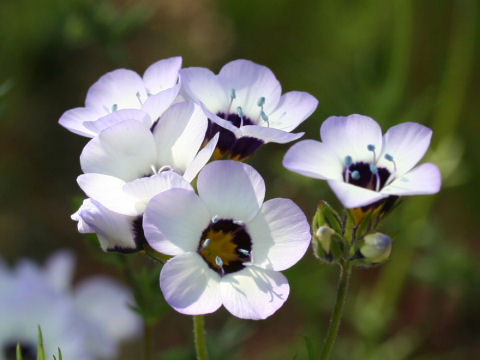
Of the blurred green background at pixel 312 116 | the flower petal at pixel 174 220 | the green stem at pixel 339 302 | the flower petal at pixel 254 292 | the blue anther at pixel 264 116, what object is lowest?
the blurred green background at pixel 312 116

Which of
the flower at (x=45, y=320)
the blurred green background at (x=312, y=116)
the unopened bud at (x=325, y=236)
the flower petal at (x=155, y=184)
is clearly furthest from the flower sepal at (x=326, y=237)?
the blurred green background at (x=312, y=116)

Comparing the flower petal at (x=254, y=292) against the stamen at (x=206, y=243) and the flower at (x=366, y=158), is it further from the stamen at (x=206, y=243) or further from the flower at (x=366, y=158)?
the flower at (x=366, y=158)

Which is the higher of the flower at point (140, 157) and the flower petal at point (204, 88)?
the flower petal at point (204, 88)

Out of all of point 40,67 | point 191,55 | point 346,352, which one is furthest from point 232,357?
point 40,67

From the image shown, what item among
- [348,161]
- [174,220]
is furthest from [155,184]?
[348,161]

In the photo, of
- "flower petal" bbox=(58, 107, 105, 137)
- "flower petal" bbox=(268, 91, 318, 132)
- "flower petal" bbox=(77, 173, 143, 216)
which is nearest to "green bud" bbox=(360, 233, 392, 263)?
"flower petal" bbox=(268, 91, 318, 132)

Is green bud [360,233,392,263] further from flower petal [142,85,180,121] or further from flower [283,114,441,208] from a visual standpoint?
flower petal [142,85,180,121]
